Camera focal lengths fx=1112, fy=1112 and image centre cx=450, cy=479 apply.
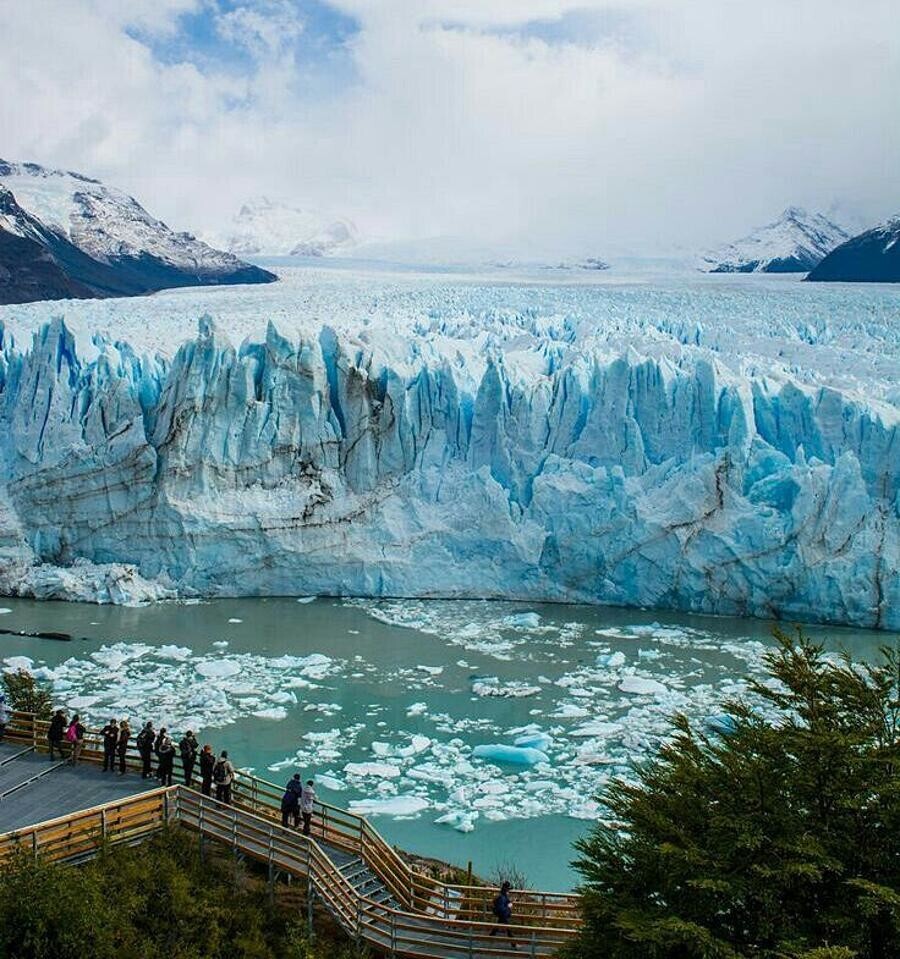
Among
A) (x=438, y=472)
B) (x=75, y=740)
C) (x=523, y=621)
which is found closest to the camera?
(x=75, y=740)

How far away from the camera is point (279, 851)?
262 inches

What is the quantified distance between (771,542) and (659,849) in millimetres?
12168

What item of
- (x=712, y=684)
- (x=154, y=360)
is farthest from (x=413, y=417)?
(x=712, y=684)

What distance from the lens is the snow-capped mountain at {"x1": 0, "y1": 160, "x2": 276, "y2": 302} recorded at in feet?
124

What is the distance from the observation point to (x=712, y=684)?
1282cm

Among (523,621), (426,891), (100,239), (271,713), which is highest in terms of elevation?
(100,239)

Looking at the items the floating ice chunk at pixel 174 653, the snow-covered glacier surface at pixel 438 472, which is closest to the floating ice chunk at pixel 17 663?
the floating ice chunk at pixel 174 653

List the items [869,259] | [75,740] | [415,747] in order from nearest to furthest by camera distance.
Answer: [75,740] < [415,747] < [869,259]

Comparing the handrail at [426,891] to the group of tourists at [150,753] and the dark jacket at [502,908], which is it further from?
the group of tourists at [150,753]

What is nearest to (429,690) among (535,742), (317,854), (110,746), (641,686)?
(535,742)

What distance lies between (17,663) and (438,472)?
739 cm

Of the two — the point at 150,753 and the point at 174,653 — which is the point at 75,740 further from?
the point at 174,653

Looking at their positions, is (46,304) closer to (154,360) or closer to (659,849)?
(154,360)

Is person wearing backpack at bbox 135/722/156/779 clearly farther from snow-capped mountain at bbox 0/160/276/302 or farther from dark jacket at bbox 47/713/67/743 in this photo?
snow-capped mountain at bbox 0/160/276/302
